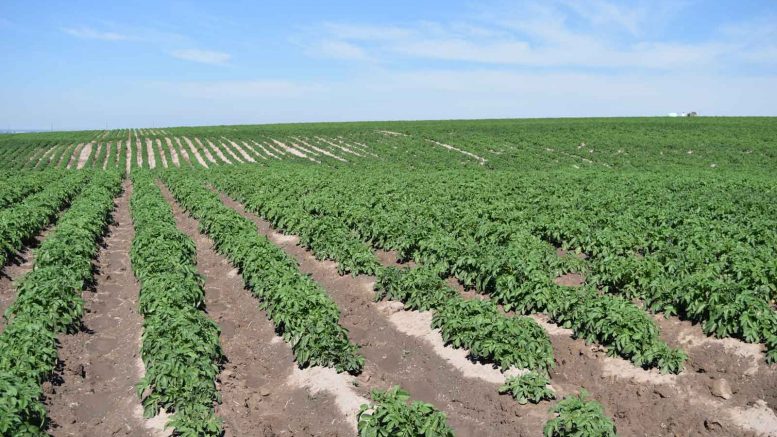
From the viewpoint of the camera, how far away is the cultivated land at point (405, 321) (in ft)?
21.5

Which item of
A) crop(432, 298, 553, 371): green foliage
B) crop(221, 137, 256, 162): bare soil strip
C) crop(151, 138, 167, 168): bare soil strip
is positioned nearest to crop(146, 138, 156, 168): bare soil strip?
crop(151, 138, 167, 168): bare soil strip

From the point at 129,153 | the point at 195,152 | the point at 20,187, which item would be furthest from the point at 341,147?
the point at 20,187

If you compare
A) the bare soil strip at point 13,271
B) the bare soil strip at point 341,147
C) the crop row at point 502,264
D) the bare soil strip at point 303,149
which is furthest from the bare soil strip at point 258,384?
the bare soil strip at point 303,149

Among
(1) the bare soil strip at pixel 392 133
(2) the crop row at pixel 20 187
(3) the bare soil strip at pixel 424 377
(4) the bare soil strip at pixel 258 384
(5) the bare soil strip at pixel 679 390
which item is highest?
(1) the bare soil strip at pixel 392 133

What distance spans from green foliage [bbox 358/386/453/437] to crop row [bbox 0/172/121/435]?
3.64 m

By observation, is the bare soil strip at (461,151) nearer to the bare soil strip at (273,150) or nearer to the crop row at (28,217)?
the bare soil strip at (273,150)

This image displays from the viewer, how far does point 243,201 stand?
2322cm

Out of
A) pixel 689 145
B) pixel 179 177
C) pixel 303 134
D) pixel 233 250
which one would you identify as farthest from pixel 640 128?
pixel 233 250

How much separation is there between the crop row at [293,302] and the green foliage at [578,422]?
9.56 ft

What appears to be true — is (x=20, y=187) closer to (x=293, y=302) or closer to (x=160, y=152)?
(x=293, y=302)

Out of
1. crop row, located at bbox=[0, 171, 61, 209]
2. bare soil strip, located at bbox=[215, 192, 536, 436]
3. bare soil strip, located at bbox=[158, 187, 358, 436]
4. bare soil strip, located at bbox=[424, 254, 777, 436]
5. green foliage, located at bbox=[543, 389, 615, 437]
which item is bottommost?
bare soil strip, located at bbox=[158, 187, 358, 436]

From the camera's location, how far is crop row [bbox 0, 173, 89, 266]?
13.7m

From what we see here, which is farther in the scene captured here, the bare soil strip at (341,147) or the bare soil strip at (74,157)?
the bare soil strip at (341,147)

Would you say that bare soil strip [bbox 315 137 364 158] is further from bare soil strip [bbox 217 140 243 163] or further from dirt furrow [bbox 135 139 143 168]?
dirt furrow [bbox 135 139 143 168]
